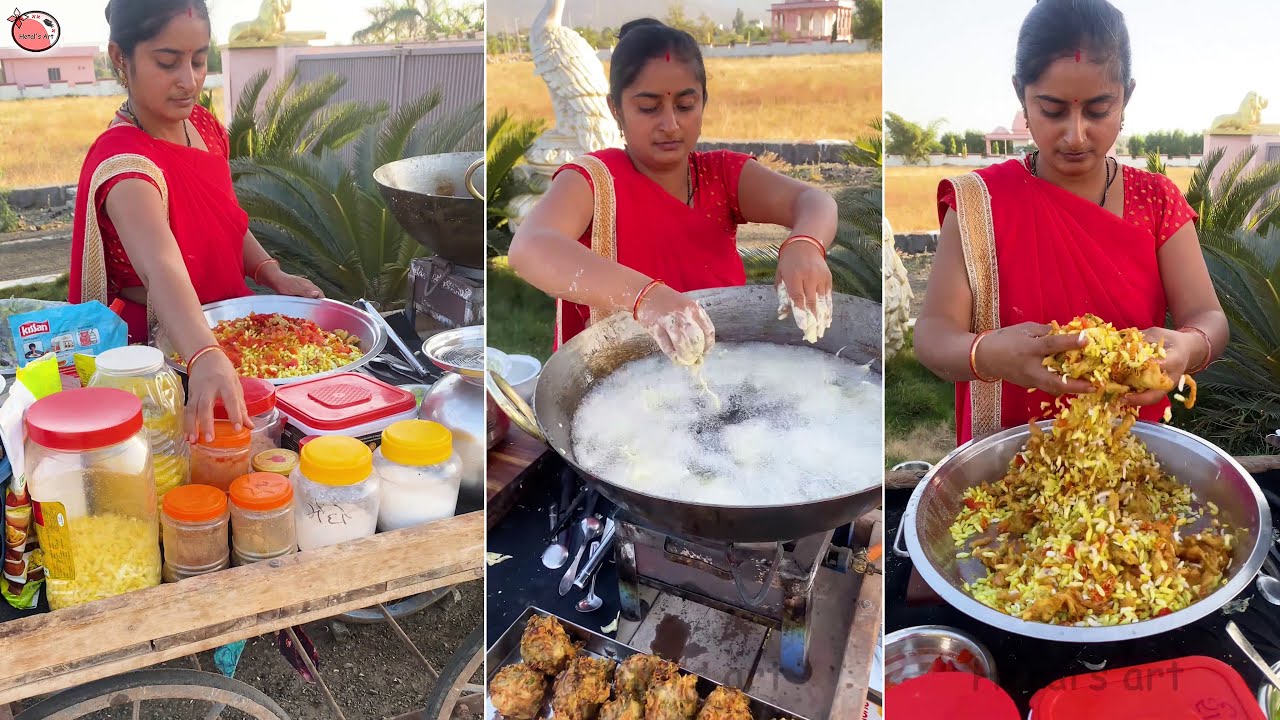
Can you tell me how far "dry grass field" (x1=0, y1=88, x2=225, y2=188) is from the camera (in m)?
1.75

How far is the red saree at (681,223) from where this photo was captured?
1.45 metres

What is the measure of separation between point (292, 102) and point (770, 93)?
3.62 ft

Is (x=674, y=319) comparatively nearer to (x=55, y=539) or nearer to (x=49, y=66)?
(x=55, y=539)

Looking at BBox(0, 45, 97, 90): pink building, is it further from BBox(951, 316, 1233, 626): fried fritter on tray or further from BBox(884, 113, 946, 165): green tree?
BBox(951, 316, 1233, 626): fried fritter on tray

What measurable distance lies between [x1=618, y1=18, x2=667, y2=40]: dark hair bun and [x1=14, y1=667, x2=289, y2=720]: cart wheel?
1353mm

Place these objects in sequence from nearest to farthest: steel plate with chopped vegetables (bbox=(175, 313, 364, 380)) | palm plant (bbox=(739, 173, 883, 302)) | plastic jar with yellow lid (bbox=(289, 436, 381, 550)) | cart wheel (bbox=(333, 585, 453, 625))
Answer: palm plant (bbox=(739, 173, 883, 302)) < plastic jar with yellow lid (bbox=(289, 436, 381, 550)) < steel plate with chopped vegetables (bbox=(175, 313, 364, 380)) < cart wheel (bbox=(333, 585, 453, 625))

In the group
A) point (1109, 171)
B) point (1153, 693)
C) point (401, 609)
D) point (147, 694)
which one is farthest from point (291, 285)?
point (1153, 693)

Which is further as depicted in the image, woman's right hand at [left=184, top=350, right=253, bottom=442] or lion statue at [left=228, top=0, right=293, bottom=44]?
lion statue at [left=228, top=0, right=293, bottom=44]

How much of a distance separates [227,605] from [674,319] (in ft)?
3.02

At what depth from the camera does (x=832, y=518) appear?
47.6 inches

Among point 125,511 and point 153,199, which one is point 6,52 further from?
point 125,511

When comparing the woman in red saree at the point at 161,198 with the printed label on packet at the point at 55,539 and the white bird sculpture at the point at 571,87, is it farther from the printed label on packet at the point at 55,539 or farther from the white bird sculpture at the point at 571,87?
the white bird sculpture at the point at 571,87

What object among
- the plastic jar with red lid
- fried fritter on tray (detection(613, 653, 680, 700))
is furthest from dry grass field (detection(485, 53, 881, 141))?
the plastic jar with red lid

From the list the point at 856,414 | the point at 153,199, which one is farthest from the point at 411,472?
the point at 856,414
